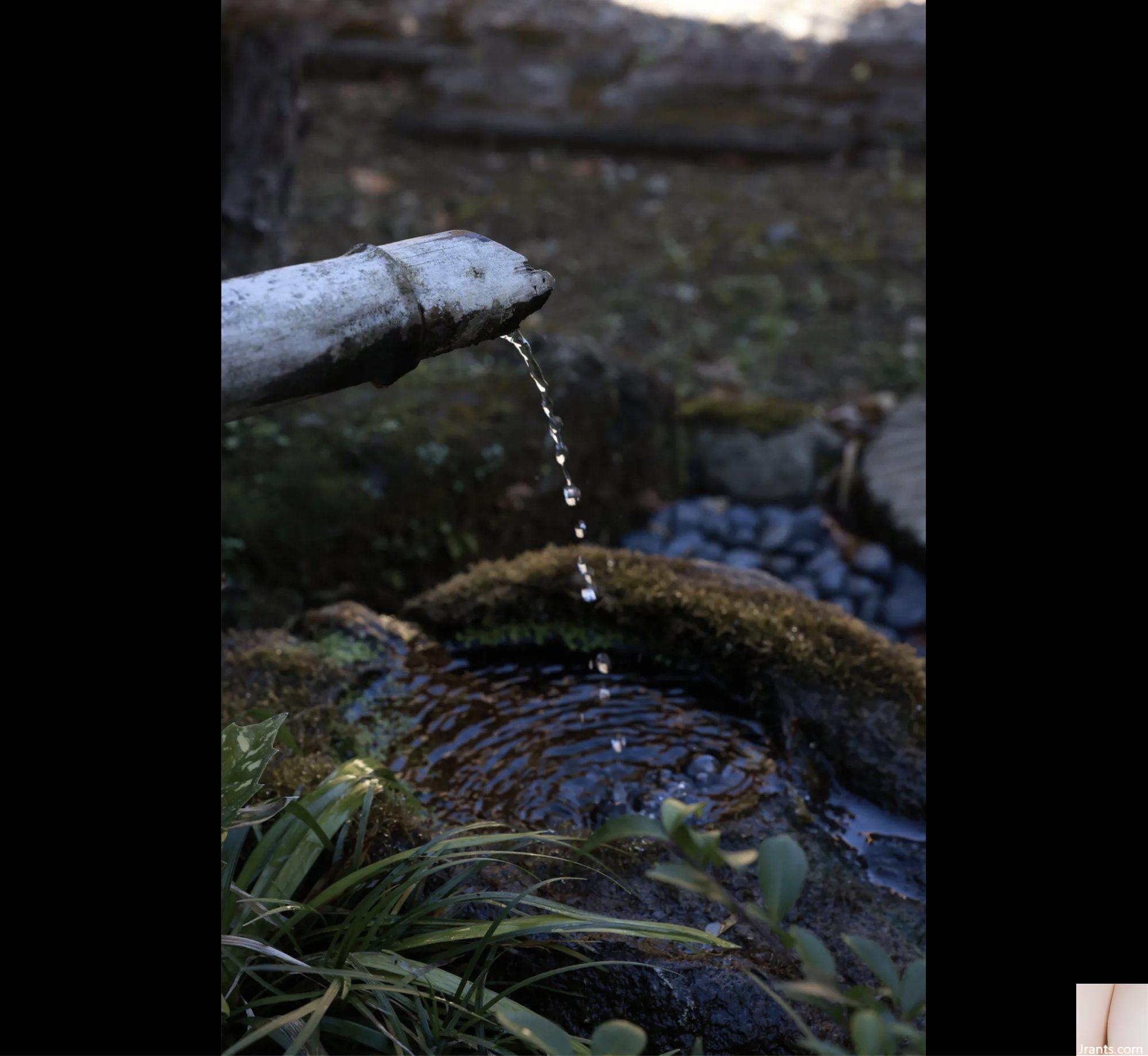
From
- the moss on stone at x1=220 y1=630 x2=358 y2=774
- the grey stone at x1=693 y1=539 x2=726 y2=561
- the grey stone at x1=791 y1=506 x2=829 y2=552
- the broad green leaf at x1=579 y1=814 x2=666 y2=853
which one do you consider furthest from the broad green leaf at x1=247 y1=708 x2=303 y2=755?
the grey stone at x1=791 y1=506 x2=829 y2=552

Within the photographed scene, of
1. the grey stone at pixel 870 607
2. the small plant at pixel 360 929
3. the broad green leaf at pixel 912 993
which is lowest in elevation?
the grey stone at pixel 870 607

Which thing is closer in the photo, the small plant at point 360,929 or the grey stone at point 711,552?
the small plant at point 360,929

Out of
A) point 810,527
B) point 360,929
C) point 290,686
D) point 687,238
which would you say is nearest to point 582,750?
point 290,686

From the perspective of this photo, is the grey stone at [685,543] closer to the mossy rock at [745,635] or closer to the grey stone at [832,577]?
the grey stone at [832,577]

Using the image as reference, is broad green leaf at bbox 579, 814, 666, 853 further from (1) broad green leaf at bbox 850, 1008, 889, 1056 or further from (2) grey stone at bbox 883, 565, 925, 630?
(2) grey stone at bbox 883, 565, 925, 630

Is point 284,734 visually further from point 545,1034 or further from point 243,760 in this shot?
point 545,1034

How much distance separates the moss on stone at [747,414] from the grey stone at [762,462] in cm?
3

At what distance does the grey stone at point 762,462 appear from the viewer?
423 cm

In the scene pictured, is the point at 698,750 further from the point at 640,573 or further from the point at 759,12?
the point at 759,12

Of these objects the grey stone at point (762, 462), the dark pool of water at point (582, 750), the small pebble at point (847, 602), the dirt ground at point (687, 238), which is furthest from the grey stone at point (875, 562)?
the dark pool of water at point (582, 750)

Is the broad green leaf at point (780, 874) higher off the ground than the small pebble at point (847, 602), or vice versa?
the broad green leaf at point (780, 874)

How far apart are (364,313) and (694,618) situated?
146 centimetres

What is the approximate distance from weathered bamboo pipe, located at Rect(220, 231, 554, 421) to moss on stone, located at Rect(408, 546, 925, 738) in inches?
47.2
